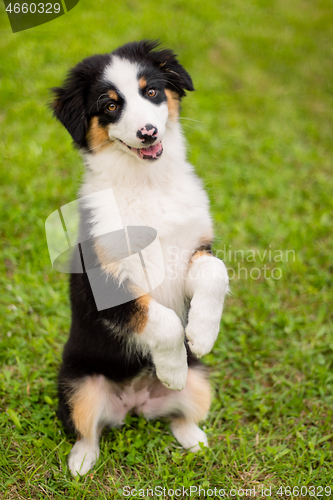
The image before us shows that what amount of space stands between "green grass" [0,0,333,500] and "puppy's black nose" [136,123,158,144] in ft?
2.01

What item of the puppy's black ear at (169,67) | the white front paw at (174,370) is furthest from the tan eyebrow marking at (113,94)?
the white front paw at (174,370)

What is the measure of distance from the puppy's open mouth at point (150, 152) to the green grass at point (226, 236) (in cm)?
52

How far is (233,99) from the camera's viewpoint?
253 inches

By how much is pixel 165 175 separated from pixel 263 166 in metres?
3.34

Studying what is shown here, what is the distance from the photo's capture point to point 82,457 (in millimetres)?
2426

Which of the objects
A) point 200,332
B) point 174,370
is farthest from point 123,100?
point 174,370

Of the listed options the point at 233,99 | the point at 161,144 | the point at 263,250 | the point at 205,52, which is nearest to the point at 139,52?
the point at 161,144

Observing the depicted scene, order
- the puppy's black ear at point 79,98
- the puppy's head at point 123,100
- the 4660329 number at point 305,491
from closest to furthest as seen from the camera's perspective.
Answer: the puppy's head at point 123,100 < the puppy's black ear at point 79,98 < the 4660329 number at point 305,491

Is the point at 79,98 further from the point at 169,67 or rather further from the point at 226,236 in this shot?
the point at 226,236

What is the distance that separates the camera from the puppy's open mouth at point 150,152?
6.94ft

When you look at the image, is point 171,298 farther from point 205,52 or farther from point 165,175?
point 205,52

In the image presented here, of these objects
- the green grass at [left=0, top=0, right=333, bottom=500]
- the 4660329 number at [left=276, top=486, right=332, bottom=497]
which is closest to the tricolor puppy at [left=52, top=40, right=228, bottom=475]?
the green grass at [left=0, top=0, right=333, bottom=500]

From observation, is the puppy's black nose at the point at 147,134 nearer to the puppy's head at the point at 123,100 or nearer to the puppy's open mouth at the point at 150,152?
the puppy's head at the point at 123,100

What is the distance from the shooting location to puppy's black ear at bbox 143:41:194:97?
238cm
